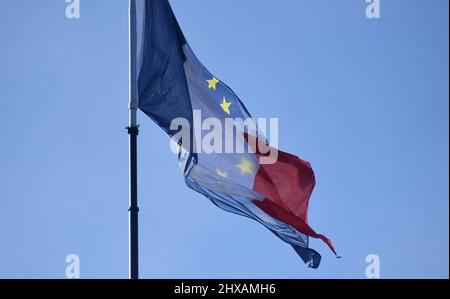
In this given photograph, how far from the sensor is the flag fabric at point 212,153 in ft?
78.6

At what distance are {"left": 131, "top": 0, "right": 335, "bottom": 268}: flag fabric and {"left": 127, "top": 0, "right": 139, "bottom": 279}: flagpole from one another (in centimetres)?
14

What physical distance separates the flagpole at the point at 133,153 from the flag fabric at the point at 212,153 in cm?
14

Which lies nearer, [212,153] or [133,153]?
[133,153]

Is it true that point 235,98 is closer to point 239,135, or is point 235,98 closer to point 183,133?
point 239,135

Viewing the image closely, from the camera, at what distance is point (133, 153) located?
21.5 m

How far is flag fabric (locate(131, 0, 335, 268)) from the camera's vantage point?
24.0 metres

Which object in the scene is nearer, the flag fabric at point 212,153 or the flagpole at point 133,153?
the flagpole at point 133,153

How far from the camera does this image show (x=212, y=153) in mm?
25172

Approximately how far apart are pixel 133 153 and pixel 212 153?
387 cm

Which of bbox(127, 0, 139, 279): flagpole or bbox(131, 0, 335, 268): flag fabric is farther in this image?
bbox(131, 0, 335, 268): flag fabric
